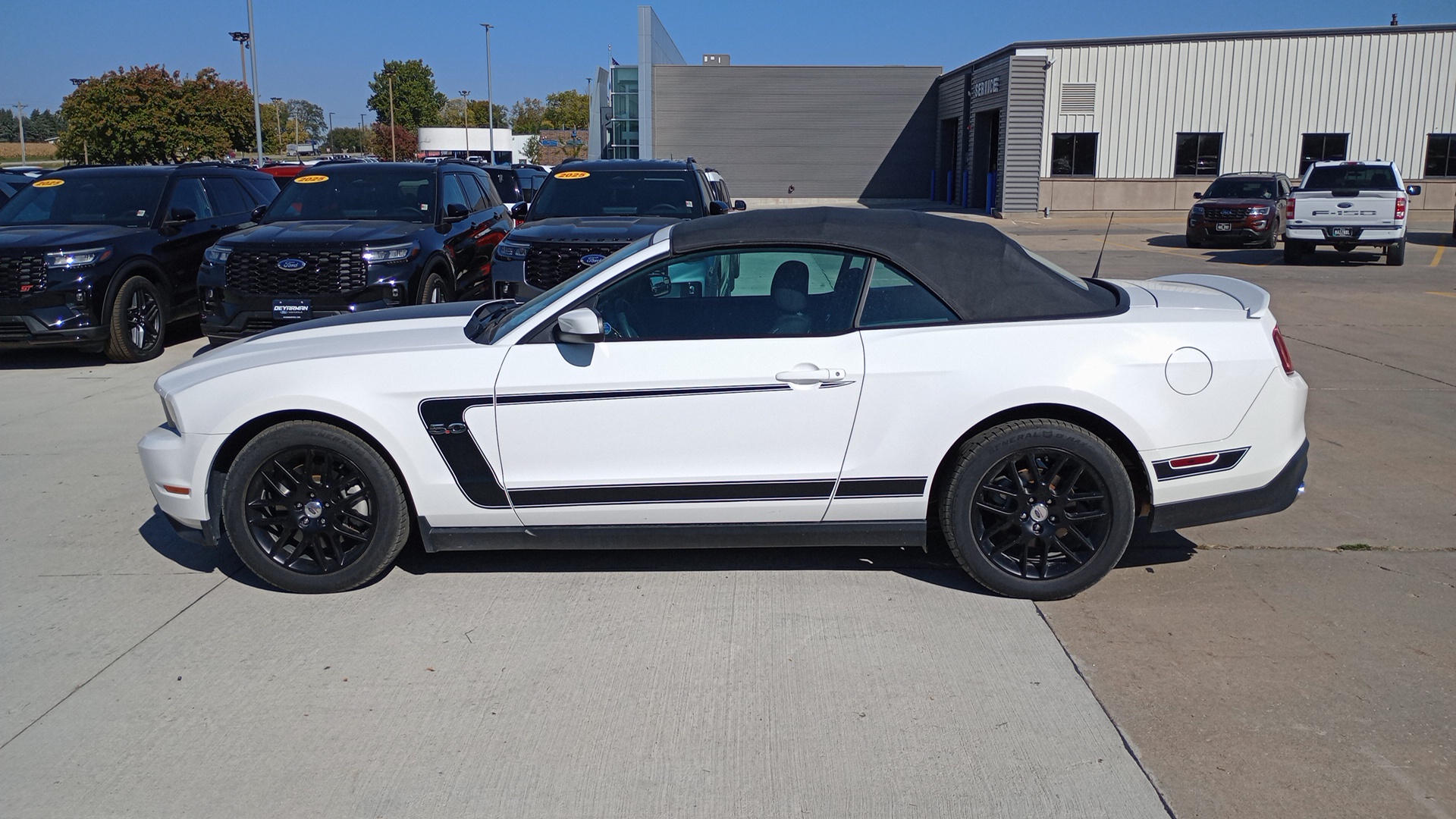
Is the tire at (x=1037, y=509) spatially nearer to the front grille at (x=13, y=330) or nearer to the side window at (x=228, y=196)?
the front grille at (x=13, y=330)

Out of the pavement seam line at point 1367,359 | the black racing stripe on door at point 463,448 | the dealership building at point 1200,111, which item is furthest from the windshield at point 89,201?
the dealership building at point 1200,111

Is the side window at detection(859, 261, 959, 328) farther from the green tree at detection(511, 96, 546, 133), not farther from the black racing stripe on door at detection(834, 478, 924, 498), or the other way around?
the green tree at detection(511, 96, 546, 133)

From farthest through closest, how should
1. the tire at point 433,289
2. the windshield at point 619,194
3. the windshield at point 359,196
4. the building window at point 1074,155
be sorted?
the building window at point 1074,155, the windshield at point 359,196, the windshield at point 619,194, the tire at point 433,289

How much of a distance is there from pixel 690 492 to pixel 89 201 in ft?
31.6

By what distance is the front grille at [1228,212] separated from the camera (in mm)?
23453

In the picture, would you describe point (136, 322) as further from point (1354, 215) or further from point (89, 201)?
point (1354, 215)

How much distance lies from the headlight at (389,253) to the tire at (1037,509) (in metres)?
6.62

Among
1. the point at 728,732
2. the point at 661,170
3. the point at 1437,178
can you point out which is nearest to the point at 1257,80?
the point at 1437,178

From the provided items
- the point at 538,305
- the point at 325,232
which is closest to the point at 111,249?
the point at 325,232

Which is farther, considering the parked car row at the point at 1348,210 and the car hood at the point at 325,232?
the parked car row at the point at 1348,210

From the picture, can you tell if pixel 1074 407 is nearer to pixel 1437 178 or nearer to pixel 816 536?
pixel 816 536

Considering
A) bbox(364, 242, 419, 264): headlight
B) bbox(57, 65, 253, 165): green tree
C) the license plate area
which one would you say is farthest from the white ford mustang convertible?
bbox(57, 65, 253, 165): green tree

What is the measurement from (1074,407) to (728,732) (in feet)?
6.48

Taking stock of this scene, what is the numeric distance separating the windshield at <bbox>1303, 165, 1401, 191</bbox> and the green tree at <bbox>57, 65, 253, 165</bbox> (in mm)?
38819
